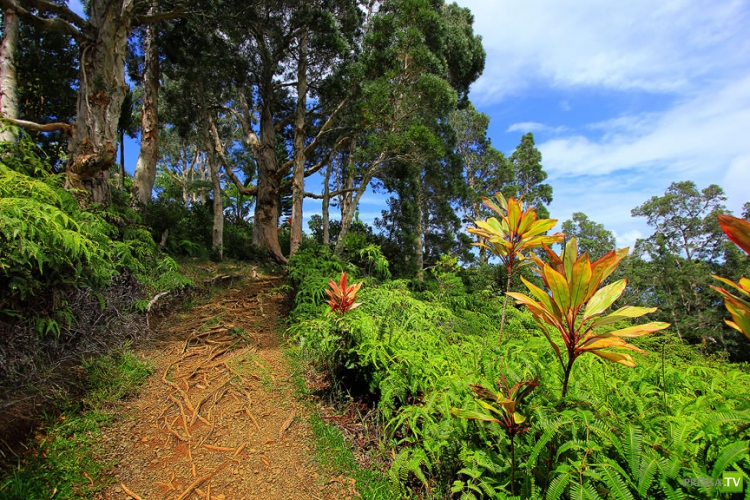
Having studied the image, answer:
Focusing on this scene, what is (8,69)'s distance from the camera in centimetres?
545

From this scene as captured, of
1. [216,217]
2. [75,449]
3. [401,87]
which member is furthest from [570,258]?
[216,217]

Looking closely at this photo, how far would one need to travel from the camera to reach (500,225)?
180 centimetres

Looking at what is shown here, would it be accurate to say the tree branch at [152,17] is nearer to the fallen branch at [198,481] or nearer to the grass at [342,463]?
the grass at [342,463]

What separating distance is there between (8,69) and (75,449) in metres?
6.93

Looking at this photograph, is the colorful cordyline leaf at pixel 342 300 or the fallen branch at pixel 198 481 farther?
the colorful cordyline leaf at pixel 342 300

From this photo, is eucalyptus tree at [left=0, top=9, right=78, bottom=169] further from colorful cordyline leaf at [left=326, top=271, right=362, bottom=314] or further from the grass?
the grass

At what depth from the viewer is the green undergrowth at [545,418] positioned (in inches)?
37.0

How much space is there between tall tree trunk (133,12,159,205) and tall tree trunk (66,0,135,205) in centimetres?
344

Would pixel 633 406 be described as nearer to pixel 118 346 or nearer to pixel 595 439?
pixel 595 439

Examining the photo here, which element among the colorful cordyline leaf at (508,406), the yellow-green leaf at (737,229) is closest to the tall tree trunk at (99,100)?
the colorful cordyline leaf at (508,406)

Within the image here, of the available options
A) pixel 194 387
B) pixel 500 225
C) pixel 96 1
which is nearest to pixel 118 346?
pixel 194 387

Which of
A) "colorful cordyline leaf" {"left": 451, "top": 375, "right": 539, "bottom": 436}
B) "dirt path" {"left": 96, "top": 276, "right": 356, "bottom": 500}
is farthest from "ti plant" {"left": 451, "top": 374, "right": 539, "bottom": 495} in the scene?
"dirt path" {"left": 96, "top": 276, "right": 356, "bottom": 500}

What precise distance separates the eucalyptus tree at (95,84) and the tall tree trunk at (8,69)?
25.5 inches

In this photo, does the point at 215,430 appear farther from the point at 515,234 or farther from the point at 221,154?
the point at 221,154
